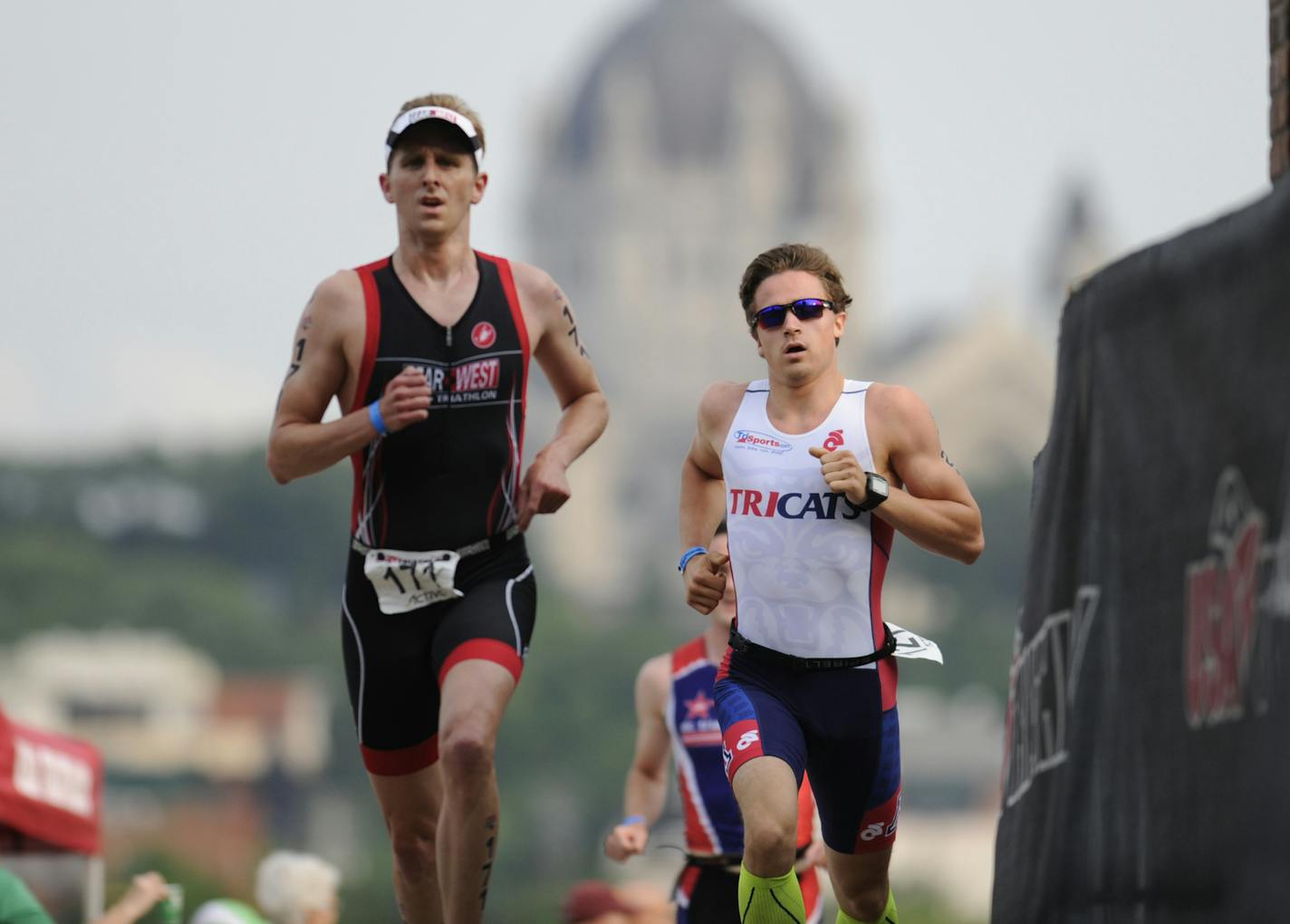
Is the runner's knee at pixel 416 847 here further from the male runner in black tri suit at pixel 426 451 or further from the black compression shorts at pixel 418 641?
the black compression shorts at pixel 418 641

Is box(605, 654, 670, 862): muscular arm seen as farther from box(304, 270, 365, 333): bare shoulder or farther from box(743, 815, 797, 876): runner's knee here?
box(743, 815, 797, 876): runner's knee

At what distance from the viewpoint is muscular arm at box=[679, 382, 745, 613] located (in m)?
7.89

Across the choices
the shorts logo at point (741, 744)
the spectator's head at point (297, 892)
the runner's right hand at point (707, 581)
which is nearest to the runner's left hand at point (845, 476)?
the runner's right hand at point (707, 581)

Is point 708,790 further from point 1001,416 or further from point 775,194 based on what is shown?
point 775,194

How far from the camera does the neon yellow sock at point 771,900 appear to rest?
736 cm

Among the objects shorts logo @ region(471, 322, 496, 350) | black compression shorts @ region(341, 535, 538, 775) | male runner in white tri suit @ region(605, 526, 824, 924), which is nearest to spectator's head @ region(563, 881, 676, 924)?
male runner in white tri suit @ region(605, 526, 824, 924)

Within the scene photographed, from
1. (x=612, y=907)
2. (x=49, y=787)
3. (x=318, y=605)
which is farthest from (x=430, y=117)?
(x=318, y=605)

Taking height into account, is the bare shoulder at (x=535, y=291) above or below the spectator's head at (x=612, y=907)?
above

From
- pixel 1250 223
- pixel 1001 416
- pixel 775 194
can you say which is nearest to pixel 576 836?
pixel 1001 416

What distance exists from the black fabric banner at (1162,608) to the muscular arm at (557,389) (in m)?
1.54

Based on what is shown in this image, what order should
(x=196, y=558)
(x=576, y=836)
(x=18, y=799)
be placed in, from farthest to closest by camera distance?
(x=196, y=558) → (x=576, y=836) → (x=18, y=799)

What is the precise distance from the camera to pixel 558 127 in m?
200

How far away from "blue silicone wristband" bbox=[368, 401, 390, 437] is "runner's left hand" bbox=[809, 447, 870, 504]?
4.17 ft

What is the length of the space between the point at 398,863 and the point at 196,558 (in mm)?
140668
